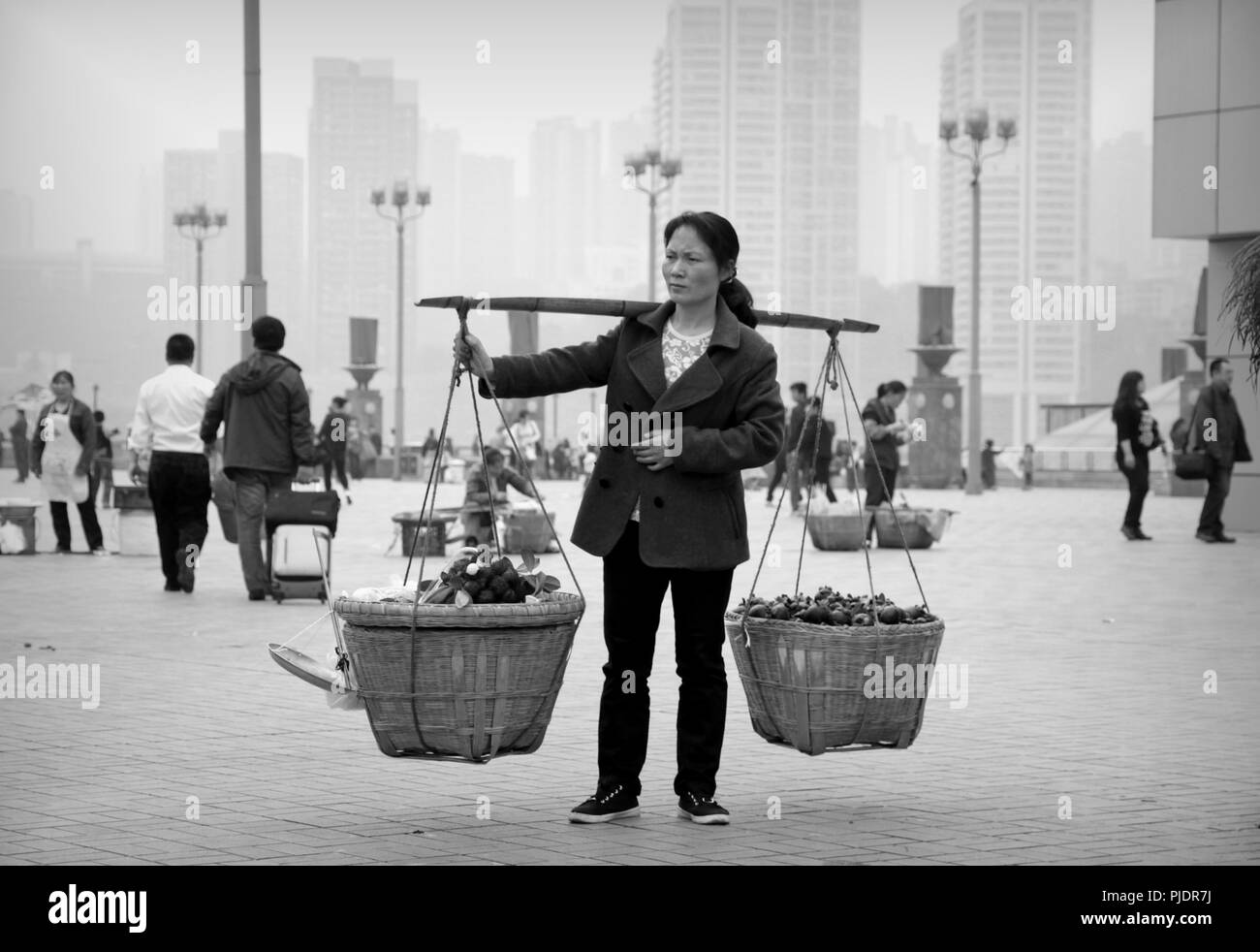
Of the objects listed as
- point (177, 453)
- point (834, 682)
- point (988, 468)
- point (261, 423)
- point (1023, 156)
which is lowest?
point (988, 468)

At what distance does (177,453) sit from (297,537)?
1.42 meters

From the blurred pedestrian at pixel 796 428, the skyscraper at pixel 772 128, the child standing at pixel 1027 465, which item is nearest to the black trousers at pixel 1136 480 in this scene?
the blurred pedestrian at pixel 796 428

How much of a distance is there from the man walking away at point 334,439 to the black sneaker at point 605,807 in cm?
2260

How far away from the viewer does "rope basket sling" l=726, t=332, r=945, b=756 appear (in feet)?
19.5

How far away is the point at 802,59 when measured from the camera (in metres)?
184

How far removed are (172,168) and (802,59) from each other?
7572cm

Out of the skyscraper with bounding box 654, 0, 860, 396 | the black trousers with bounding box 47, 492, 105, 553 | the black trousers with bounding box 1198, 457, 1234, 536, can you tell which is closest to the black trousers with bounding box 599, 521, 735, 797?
the black trousers with bounding box 47, 492, 105, 553

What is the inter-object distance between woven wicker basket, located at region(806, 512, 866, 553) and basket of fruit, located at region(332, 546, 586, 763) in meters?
14.0

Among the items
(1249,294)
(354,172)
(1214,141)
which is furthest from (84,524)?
(354,172)

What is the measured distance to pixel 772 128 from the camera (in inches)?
7219

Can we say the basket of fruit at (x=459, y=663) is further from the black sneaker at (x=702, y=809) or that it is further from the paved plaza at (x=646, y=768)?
the black sneaker at (x=702, y=809)

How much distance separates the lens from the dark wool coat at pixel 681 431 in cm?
580

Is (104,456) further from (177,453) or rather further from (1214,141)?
(1214,141)
